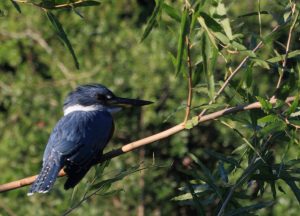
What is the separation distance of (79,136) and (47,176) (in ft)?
1.75

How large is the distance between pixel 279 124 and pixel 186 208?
3.52 meters

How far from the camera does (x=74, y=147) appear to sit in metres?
4.16

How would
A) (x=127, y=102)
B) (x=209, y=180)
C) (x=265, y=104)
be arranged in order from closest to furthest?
(x=265, y=104)
(x=209, y=180)
(x=127, y=102)

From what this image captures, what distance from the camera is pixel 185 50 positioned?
3.01 meters

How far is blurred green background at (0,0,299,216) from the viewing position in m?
5.82

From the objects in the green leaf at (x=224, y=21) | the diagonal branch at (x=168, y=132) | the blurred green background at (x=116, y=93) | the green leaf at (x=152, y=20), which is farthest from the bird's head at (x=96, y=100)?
the green leaf at (x=152, y=20)

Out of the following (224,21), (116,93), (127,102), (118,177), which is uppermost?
(224,21)

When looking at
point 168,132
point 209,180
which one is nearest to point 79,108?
point 209,180

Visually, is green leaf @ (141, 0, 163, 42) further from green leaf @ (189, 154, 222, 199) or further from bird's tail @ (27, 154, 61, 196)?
bird's tail @ (27, 154, 61, 196)

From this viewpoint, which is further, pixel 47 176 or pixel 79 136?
pixel 79 136

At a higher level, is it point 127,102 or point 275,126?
point 275,126

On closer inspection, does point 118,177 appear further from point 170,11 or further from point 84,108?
point 84,108

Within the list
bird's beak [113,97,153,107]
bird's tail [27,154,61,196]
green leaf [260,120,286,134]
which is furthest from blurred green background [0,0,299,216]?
green leaf [260,120,286,134]

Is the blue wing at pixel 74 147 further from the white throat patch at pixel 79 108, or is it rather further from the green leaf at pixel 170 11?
the green leaf at pixel 170 11
